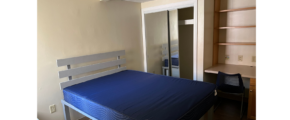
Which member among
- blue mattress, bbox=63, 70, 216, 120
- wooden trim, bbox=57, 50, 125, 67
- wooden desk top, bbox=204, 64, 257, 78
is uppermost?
wooden trim, bbox=57, 50, 125, 67

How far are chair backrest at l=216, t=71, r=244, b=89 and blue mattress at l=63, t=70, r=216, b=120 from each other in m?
0.48

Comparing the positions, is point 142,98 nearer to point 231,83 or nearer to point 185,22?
point 231,83

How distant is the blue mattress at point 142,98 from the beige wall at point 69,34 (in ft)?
1.04

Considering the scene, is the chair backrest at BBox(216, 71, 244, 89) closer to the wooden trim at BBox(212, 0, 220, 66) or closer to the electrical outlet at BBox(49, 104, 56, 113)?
the wooden trim at BBox(212, 0, 220, 66)

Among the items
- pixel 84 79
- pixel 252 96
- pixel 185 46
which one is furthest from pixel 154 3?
pixel 252 96

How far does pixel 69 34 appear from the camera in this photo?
2.64 m

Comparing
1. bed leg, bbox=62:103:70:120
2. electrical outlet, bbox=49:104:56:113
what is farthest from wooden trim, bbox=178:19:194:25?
electrical outlet, bbox=49:104:56:113

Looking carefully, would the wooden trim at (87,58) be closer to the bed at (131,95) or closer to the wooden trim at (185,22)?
the bed at (131,95)

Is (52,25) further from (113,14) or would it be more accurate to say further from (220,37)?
(220,37)

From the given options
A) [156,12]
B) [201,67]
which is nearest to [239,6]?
[201,67]

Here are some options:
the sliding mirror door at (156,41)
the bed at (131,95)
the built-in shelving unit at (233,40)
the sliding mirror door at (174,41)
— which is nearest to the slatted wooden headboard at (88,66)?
the bed at (131,95)

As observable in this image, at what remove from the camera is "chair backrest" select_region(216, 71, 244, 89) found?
2.52 m

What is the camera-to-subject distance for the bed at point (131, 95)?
1722mm
